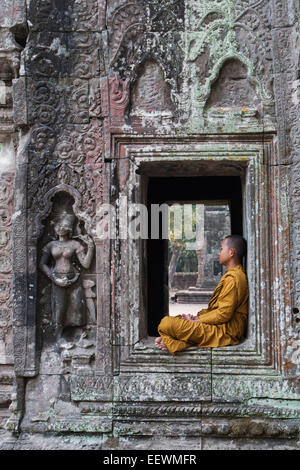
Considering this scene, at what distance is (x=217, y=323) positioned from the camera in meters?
4.02

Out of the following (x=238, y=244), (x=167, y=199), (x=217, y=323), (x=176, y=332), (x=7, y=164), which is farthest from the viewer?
(x=167, y=199)

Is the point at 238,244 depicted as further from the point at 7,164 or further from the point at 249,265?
the point at 7,164

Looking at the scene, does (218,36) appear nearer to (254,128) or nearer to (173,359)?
(254,128)

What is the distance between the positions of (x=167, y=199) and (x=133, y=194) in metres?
2.93

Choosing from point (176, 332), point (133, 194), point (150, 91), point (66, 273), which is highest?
point (150, 91)

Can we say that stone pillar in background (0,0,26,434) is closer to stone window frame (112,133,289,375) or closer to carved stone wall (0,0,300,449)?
carved stone wall (0,0,300,449)

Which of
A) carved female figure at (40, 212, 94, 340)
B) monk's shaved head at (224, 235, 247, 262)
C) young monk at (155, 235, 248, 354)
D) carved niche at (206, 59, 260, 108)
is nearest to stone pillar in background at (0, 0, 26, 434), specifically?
carved female figure at (40, 212, 94, 340)

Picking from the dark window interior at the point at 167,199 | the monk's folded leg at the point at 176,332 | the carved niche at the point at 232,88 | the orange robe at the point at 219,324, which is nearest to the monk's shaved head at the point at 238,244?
the orange robe at the point at 219,324

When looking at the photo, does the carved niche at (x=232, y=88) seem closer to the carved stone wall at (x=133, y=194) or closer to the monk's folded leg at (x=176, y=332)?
the carved stone wall at (x=133, y=194)

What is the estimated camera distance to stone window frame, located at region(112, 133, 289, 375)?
3916mm

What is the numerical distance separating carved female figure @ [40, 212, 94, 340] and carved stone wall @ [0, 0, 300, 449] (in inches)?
0.6

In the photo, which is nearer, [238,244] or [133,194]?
[133,194]

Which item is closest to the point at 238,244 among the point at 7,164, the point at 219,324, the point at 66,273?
the point at 219,324

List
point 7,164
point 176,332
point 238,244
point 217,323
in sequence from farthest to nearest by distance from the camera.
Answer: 1. point 7,164
2. point 238,244
3. point 217,323
4. point 176,332
